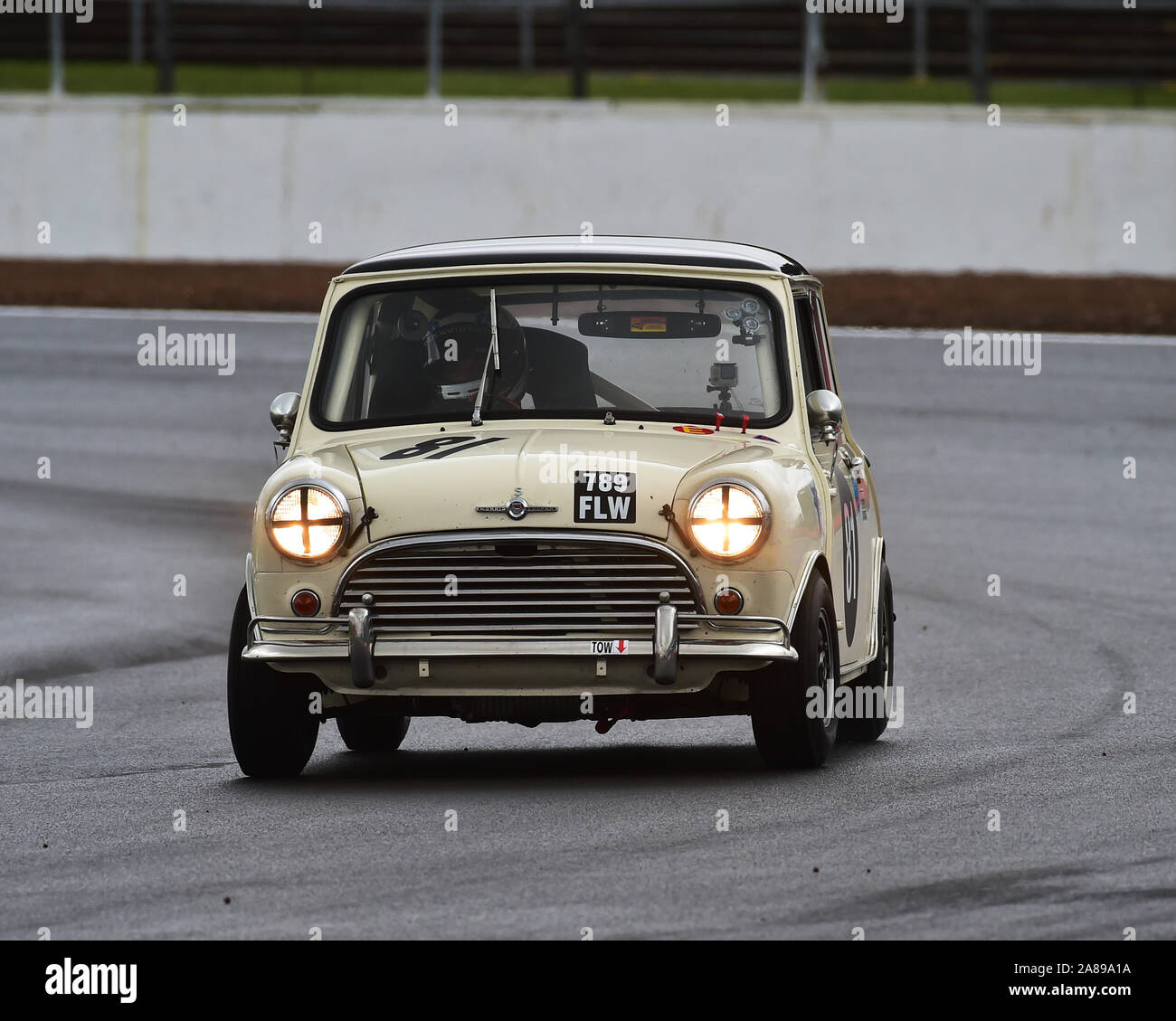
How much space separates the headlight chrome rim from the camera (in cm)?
790

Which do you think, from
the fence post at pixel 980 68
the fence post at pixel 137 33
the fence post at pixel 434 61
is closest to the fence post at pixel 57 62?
the fence post at pixel 137 33

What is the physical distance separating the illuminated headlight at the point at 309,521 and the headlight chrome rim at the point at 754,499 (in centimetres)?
112

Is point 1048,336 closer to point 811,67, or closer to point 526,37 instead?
point 811,67

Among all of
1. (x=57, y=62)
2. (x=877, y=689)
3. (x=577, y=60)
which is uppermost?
(x=577, y=60)

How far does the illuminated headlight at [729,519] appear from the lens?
7910mm

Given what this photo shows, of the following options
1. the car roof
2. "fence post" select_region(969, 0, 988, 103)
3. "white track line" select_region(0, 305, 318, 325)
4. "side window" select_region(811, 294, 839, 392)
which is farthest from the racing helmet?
"fence post" select_region(969, 0, 988, 103)

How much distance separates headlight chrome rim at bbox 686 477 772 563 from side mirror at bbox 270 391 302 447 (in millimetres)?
1671

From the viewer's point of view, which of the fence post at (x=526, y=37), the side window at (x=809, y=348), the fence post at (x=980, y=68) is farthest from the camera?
the fence post at (x=526, y=37)

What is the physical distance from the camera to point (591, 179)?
23531 mm

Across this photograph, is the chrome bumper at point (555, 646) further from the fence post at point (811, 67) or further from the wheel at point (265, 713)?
the fence post at point (811, 67)

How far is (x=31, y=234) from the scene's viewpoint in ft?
79.4

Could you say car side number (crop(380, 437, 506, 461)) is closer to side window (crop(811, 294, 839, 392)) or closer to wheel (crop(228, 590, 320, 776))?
wheel (crop(228, 590, 320, 776))

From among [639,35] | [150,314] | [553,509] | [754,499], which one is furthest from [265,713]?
[639,35]

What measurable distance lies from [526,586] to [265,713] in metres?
1.08
